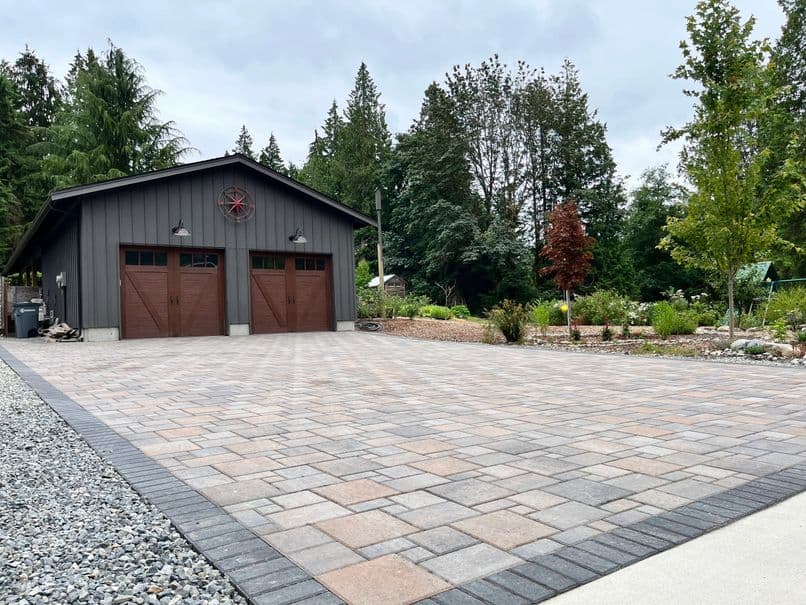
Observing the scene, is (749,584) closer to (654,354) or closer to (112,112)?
(654,354)

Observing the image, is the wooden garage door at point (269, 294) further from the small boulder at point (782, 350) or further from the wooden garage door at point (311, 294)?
the small boulder at point (782, 350)

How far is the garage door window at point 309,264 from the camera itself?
15367 millimetres

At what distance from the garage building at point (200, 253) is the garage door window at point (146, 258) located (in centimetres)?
2

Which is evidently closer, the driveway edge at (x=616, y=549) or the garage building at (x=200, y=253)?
the driveway edge at (x=616, y=549)

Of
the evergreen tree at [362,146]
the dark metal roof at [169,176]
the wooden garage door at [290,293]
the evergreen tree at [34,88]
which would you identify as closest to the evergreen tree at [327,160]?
the evergreen tree at [362,146]

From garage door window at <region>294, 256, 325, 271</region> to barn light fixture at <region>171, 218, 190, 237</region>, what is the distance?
9.74ft

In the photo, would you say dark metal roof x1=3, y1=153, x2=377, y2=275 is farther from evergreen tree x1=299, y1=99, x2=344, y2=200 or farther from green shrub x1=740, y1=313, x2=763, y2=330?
evergreen tree x1=299, y1=99, x2=344, y2=200

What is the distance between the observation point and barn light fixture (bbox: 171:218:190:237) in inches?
523

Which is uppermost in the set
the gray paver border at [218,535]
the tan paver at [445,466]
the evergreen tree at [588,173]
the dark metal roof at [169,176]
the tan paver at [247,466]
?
the evergreen tree at [588,173]

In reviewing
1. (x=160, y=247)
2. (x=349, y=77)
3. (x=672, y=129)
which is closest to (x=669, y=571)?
(x=672, y=129)

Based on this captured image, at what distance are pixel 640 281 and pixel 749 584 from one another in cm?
2880

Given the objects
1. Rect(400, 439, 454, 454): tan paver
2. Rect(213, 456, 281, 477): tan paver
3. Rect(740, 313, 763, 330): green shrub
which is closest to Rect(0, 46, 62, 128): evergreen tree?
Rect(740, 313, 763, 330): green shrub

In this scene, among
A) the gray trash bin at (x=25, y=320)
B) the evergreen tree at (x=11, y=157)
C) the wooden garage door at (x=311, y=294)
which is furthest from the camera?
the evergreen tree at (x=11, y=157)

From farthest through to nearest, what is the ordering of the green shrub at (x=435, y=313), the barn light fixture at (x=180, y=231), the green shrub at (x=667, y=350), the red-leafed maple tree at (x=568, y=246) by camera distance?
the green shrub at (x=435, y=313) < the barn light fixture at (x=180, y=231) < the red-leafed maple tree at (x=568, y=246) < the green shrub at (x=667, y=350)
